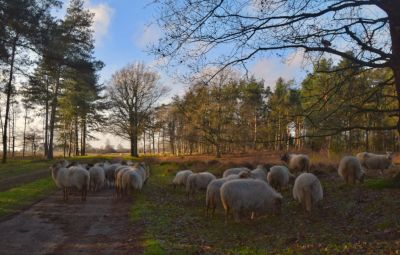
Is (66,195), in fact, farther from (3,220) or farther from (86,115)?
(86,115)

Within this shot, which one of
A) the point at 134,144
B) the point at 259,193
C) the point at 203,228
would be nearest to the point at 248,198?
the point at 259,193

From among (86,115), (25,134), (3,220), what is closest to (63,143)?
(86,115)

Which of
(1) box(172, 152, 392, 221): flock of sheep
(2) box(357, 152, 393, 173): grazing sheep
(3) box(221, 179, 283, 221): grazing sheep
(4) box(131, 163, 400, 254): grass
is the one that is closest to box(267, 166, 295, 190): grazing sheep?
(4) box(131, 163, 400, 254): grass

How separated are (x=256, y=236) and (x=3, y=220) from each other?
772cm

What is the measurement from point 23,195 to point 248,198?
36.0 ft

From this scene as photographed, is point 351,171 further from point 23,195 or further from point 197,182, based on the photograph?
point 23,195

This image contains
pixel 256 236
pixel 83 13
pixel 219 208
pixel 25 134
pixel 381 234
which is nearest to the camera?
pixel 381 234

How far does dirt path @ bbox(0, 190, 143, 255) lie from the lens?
1047 cm

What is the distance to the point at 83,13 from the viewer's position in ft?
161

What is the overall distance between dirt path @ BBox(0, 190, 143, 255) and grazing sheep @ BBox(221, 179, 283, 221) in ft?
8.60

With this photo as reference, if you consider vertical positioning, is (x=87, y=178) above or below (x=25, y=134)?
below

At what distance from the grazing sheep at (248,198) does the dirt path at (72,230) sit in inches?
103

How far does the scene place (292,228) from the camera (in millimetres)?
11992

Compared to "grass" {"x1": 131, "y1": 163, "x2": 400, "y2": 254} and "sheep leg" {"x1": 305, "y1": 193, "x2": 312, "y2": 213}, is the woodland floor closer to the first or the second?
"grass" {"x1": 131, "y1": 163, "x2": 400, "y2": 254}
